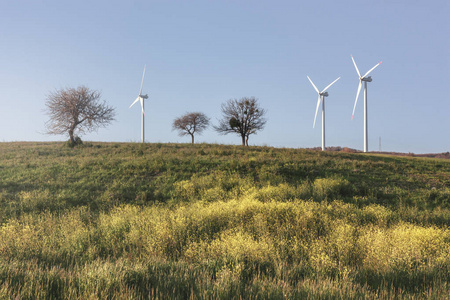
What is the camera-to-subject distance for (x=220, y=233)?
9.26 meters

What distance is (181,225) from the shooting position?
364 inches

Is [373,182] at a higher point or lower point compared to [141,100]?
lower

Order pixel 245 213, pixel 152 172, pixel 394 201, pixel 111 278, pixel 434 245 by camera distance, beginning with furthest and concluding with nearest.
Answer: pixel 152 172 < pixel 394 201 < pixel 245 213 < pixel 434 245 < pixel 111 278

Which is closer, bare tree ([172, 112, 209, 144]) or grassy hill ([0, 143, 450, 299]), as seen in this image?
grassy hill ([0, 143, 450, 299])

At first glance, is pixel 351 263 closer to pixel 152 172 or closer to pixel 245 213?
pixel 245 213

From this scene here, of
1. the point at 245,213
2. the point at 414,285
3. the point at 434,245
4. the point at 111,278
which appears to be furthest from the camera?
the point at 245,213

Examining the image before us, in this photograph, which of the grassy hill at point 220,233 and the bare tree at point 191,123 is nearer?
the grassy hill at point 220,233

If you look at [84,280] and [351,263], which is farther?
[351,263]

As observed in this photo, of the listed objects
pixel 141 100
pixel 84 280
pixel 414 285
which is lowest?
pixel 414 285

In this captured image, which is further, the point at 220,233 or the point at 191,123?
the point at 191,123

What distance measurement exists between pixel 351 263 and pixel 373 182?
14.0 m

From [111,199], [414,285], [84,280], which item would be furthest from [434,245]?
[111,199]

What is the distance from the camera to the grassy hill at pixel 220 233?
5395 millimetres

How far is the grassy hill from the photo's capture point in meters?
5.39
